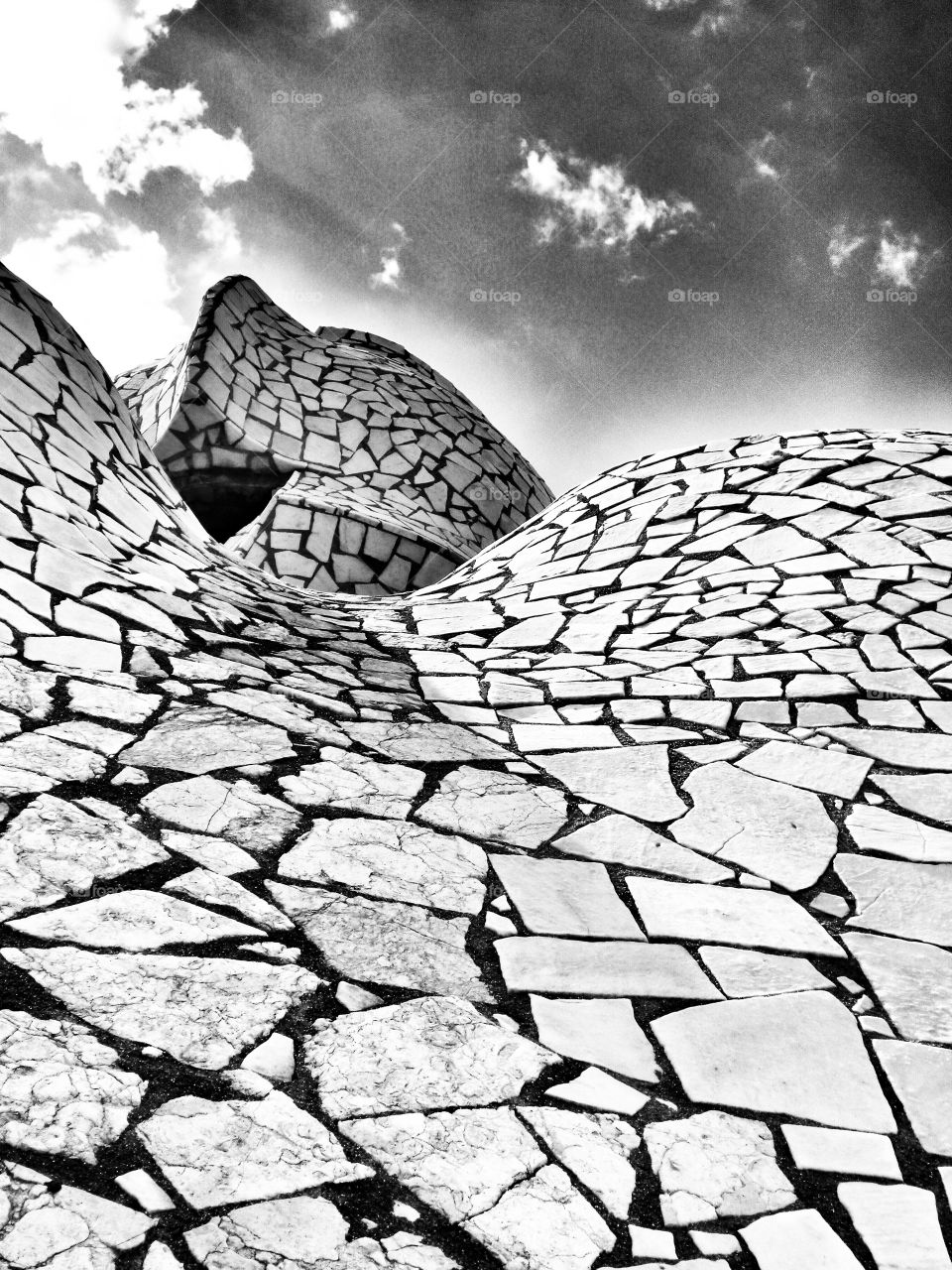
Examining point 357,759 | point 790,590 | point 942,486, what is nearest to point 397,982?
point 357,759

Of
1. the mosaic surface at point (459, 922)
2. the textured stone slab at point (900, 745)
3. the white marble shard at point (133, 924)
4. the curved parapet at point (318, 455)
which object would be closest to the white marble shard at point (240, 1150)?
the mosaic surface at point (459, 922)

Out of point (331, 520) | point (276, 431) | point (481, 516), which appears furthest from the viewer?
point (481, 516)

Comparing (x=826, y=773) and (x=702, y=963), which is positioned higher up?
(x=826, y=773)

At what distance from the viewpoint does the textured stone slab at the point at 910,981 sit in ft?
6.11

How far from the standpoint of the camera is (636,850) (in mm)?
2471

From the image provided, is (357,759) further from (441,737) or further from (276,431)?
(276,431)

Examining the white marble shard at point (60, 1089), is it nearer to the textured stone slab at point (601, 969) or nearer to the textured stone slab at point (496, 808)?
the textured stone slab at point (601, 969)

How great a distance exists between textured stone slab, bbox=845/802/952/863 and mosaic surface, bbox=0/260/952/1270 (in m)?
0.01

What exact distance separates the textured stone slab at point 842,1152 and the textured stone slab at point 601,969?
0.35 meters

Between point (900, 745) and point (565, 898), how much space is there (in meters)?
1.51

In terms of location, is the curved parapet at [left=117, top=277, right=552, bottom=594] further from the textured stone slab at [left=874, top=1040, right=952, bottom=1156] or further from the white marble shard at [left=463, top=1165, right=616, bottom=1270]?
the white marble shard at [left=463, top=1165, right=616, bottom=1270]

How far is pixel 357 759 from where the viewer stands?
2779 millimetres

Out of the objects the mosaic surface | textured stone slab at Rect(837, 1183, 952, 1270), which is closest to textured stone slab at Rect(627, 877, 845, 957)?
the mosaic surface

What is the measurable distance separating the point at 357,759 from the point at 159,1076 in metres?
1.35
